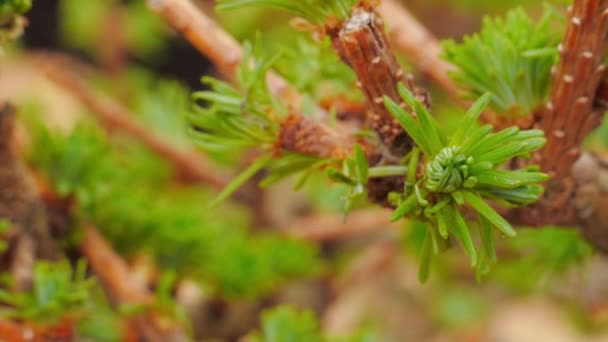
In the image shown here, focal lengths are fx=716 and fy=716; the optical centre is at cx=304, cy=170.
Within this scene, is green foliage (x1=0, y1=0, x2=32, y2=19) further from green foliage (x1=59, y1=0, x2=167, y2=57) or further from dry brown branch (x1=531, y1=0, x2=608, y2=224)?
green foliage (x1=59, y1=0, x2=167, y2=57)

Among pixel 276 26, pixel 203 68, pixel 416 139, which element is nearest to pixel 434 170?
pixel 416 139

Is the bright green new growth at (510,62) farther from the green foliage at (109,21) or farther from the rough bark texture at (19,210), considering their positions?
the green foliage at (109,21)

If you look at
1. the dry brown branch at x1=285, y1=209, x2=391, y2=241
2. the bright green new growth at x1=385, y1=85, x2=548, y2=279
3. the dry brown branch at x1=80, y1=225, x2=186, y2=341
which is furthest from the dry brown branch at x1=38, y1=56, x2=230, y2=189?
the bright green new growth at x1=385, y1=85, x2=548, y2=279

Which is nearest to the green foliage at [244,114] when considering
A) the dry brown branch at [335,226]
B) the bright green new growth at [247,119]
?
the bright green new growth at [247,119]

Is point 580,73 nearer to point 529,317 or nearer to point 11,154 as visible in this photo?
point 11,154

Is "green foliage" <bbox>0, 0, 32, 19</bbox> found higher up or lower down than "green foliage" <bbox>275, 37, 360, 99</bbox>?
higher up
